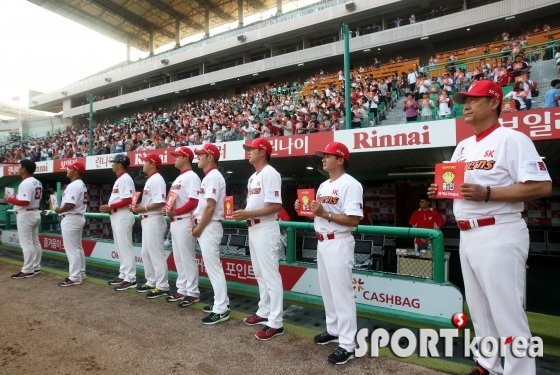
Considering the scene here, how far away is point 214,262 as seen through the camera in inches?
141

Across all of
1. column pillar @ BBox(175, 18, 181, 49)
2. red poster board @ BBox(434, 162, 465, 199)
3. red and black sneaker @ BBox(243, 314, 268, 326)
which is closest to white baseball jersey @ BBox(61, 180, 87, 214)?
red and black sneaker @ BBox(243, 314, 268, 326)

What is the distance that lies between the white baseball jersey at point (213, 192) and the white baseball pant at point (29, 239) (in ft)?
11.8

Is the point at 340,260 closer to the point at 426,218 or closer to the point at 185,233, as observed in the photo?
the point at 185,233

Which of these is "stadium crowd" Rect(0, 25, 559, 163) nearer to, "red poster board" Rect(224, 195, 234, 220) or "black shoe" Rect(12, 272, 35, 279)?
"red poster board" Rect(224, 195, 234, 220)

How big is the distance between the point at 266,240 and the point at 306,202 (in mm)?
585

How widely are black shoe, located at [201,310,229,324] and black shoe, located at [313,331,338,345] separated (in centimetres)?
101

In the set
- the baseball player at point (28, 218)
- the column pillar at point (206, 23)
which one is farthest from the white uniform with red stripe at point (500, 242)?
the column pillar at point (206, 23)

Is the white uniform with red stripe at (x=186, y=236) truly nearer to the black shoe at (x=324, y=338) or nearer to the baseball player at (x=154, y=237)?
the baseball player at (x=154, y=237)

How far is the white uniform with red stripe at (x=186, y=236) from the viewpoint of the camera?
13.2 feet

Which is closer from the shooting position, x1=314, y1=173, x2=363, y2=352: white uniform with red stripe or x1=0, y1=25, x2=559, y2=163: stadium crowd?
x1=314, y1=173, x2=363, y2=352: white uniform with red stripe

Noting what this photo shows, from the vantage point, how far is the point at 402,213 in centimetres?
1181

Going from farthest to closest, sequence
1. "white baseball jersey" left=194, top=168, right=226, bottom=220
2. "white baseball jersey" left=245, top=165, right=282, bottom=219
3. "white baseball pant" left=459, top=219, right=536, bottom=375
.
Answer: "white baseball jersey" left=194, top=168, right=226, bottom=220
"white baseball jersey" left=245, top=165, right=282, bottom=219
"white baseball pant" left=459, top=219, right=536, bottom=375

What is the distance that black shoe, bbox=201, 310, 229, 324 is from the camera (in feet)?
10.9

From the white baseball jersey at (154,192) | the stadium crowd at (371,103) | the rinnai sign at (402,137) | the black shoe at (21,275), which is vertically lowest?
the black shoe at (21,275)
